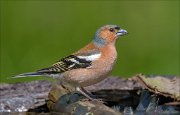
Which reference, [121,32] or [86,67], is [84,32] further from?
[86,67]

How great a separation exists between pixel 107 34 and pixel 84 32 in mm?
5192

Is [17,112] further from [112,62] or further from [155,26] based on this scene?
[155,26]

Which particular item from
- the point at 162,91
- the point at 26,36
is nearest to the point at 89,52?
the point at 162,91

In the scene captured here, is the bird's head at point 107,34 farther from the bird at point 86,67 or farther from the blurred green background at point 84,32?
the blurred green background at point 84,32

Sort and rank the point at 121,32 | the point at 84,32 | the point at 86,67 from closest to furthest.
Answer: the point at 86,67, the point at 121,32, the point at 84,32

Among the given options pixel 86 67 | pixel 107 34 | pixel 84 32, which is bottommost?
pixel 84 32

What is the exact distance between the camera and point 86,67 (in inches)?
335

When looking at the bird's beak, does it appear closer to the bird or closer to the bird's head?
the bird's head

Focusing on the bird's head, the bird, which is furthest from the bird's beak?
the bird

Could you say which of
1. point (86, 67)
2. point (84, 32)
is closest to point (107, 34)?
point (86, 67)

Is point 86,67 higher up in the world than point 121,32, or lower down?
lower down

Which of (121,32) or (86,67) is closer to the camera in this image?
(86,67)

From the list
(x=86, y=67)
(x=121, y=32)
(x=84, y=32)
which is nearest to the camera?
(x=86, y=67)

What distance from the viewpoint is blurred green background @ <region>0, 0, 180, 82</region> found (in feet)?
42.3
